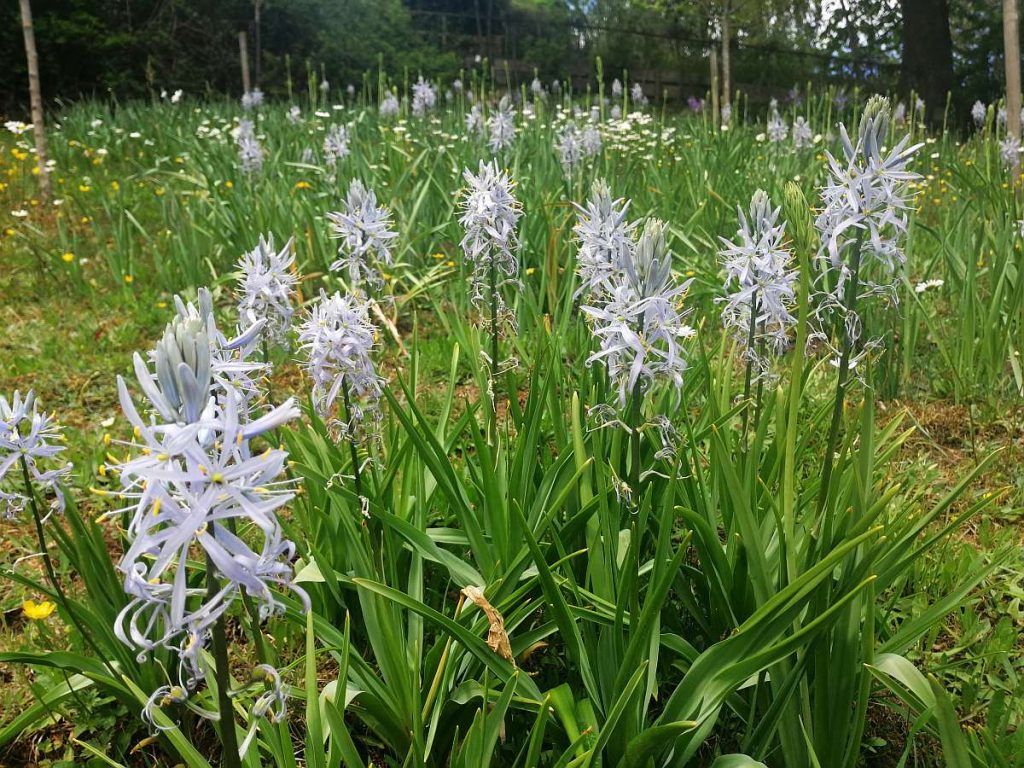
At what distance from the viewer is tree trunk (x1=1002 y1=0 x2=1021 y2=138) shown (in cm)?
532

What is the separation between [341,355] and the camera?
175 centimetres

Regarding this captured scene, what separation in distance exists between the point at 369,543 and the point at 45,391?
8.68 feet

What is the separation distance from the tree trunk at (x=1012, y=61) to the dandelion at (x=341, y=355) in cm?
550

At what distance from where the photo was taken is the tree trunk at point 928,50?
1320 centimetres

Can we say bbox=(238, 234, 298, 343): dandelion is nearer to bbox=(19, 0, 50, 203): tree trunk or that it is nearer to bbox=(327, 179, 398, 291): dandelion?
bbox=(327, 179, 398, 291): dandelion

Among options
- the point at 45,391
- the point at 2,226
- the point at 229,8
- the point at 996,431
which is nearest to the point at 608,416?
→ the point at 996,431

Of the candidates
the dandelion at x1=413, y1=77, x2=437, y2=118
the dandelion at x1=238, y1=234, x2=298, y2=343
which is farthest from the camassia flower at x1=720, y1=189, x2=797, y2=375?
the dandelion at x1=413, y1=77, x2=437, y2=118

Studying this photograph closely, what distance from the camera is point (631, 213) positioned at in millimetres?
4730

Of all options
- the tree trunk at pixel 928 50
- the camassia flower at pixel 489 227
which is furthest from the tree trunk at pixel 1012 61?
the tree trunk at pixel 928 50

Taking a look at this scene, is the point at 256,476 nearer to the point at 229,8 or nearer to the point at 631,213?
the point at 631,213

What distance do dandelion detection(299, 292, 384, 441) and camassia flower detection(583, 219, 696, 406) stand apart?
545 millimetres

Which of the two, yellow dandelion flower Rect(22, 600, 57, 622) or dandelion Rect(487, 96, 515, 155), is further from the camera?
dandelion Rect(487, 96, 515, 155)

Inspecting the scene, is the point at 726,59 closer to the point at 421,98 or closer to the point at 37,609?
the point at 421,98

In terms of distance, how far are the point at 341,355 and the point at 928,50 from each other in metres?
14.7
